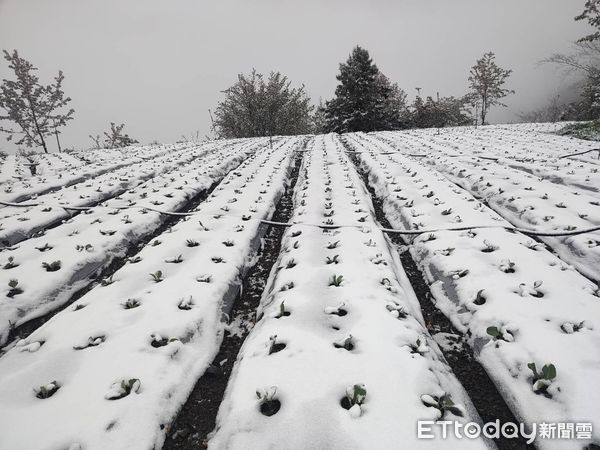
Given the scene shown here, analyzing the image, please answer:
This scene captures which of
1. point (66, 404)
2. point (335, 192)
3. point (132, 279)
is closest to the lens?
point (66, 404)

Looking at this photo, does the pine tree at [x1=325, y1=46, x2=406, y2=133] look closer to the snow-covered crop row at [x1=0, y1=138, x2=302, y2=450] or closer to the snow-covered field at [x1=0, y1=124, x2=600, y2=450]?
the snow-covered field at [x1=0, y1=124, x2=600, y2=450]

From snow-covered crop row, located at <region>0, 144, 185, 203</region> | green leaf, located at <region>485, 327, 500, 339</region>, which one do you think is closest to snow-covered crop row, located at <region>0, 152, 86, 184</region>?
snow-covered crop row, located at <region>0, 144, 185, 203</region>

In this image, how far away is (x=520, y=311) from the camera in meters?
2.20

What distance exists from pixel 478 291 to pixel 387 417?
1528 millimetres

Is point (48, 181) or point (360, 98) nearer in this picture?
point (48, 181)

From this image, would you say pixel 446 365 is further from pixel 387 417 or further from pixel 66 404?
pixel 66 404

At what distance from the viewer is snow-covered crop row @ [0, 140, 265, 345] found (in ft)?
8.83

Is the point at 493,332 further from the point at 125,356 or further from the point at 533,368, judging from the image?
the point at 125,356

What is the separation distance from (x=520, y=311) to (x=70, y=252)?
4565 millimetres

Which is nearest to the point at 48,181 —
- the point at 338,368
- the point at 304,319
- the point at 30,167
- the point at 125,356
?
the point at 30,167

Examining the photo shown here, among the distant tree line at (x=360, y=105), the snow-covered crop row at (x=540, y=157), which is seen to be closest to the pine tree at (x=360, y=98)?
the distant tree line at (x=360, y=105)

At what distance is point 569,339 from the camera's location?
1.91 m

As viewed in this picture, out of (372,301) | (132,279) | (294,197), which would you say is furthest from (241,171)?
(372,301)

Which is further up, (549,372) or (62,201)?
(62,201)
